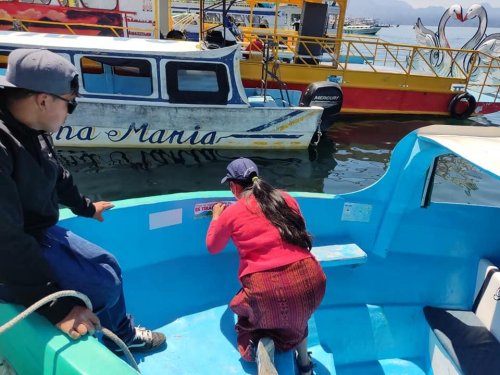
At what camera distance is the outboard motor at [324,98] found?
8.52 m

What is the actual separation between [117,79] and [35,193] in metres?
7.14

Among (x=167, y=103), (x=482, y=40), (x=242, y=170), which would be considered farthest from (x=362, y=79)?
(x=242, y=170)

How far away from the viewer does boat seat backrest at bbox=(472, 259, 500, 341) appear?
2746mm

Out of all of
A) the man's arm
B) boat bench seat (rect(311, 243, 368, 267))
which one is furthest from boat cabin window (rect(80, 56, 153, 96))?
the man's arm

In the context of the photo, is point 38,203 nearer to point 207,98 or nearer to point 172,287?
point 172,287

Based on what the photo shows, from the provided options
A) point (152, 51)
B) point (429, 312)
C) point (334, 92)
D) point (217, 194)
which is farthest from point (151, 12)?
point (429, 312)

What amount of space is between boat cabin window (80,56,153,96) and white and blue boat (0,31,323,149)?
19 mm

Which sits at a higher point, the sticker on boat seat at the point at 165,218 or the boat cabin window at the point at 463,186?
→ the sticker on boat seat at the point at 165,218

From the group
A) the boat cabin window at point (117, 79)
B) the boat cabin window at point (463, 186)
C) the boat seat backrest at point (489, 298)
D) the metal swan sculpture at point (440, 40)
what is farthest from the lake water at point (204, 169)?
the metal swan sculpture at point (440, 40)

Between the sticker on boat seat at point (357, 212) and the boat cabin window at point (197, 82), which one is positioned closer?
the sticker on boat seat at point (357, 212)

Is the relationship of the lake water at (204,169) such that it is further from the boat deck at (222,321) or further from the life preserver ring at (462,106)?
the boat deck at (222,321)

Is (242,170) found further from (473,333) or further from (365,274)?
(473,333)

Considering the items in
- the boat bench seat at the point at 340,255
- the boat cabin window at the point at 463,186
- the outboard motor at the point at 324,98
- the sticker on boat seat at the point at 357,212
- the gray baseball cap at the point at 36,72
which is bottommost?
the boat cabin window at the point at 463,186

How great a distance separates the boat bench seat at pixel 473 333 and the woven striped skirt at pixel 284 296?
1198mm
